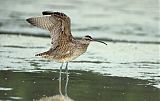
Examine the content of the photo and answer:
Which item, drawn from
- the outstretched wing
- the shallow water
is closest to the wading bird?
the outstretched wing

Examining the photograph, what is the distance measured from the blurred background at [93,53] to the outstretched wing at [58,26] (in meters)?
0.66

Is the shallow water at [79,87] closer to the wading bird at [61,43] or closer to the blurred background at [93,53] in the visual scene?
the blurred background at [93,53]

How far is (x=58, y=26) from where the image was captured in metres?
9.99

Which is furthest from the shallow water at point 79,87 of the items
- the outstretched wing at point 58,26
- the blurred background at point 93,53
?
the outstretched wing at point 58,26

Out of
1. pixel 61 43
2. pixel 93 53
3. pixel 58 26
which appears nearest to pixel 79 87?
pixel 61 43

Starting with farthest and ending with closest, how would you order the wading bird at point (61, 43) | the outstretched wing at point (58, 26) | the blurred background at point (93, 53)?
the wading bird at point (61, 43) < the outstretched wing at point (58, 26) < the blurred background at point (93, 53)

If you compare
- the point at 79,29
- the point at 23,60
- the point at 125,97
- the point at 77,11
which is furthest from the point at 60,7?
the point at 125,97

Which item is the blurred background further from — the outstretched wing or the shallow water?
the outstretched wing

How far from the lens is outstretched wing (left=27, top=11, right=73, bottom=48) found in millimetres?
9812

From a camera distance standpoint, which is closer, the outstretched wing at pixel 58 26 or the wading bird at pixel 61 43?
the outstretched wing at pixel 58 26

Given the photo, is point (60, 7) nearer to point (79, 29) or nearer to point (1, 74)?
point (79, 29)

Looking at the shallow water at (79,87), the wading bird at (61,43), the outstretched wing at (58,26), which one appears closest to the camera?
the shallow water at (79,87)

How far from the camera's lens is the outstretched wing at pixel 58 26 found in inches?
386

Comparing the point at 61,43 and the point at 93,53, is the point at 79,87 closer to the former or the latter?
the point at 61,43
